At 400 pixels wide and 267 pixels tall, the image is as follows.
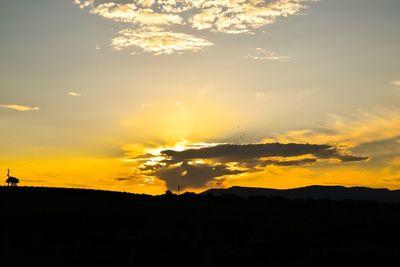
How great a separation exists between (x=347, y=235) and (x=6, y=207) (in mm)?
27706

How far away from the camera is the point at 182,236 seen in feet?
99.3

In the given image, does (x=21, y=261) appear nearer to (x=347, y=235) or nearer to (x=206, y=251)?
(x=206, y=251)

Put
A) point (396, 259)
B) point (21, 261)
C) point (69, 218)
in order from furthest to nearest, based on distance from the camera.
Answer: point (69, 218) < point (396, 259) < point (21, 261)

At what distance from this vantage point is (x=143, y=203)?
2029 inches

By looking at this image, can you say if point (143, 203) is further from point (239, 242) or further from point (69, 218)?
point (239, 242)

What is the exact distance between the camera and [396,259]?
82.9 ft

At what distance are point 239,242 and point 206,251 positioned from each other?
4.80m

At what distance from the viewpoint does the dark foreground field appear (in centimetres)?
2466

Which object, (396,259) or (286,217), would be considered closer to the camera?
(396,259)

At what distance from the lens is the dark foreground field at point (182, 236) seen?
24.7 m

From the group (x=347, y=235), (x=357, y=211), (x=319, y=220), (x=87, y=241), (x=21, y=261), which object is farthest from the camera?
(x=357, y=211)

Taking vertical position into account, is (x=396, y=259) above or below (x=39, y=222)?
below

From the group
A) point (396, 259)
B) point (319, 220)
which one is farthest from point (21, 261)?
point (319, 220)

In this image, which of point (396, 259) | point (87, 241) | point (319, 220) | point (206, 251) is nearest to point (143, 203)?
point (319, 220)
